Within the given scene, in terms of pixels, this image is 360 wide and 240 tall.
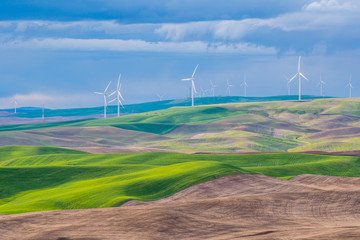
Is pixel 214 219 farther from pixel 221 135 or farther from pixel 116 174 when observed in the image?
pixel 221 135

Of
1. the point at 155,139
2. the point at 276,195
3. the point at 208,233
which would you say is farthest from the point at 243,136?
the point at 208,233

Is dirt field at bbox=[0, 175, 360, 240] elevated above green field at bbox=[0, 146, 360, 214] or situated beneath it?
elevated above

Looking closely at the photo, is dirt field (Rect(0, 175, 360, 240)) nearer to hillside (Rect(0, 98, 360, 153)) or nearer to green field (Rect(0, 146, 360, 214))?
green field (Rect(0, 146, 360, 214))

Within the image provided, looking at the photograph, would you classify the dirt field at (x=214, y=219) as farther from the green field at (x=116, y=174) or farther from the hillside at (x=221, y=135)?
the hillside at (x=221, y=135)

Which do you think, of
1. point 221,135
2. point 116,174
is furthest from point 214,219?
point 221,135

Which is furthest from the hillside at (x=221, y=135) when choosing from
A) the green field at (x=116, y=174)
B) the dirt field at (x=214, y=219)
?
the dirt field at (x=214, y=219)

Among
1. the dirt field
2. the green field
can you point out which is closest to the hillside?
the green field

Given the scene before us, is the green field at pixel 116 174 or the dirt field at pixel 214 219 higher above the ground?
the dirt field at pixel 214 219
